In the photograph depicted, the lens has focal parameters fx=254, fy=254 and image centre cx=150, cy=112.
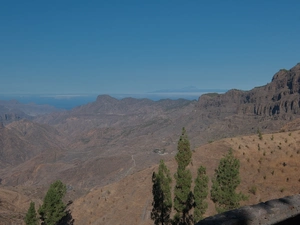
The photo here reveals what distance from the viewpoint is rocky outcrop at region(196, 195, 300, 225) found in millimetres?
4928

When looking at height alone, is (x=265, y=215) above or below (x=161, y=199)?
above

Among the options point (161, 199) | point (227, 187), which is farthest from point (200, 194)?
point (161, 199)

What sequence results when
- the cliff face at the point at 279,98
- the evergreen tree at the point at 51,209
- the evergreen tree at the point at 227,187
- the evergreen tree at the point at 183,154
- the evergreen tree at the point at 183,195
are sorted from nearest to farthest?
1. the evergreen tree at the point at 227,187
2. the evergreen tree at the point at 183,195
3. the evergreen tree at the point at 183,154
4. the evergreen tree at the point at 51,209
5. the cliff face at the point at 279,98

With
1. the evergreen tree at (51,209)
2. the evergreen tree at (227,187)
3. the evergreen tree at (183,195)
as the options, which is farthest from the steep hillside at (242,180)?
the evergreen tree at (227,187)

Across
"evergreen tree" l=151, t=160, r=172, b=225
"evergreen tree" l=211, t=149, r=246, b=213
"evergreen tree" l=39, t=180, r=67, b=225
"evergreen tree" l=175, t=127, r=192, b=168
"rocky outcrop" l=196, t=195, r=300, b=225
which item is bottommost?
"evergreen tree" l=39, t=180, r=67, b=225

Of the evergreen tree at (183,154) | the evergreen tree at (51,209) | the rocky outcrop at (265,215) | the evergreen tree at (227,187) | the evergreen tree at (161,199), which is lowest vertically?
the evergreen tree at (51,209)

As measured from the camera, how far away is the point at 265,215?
17.3 ft

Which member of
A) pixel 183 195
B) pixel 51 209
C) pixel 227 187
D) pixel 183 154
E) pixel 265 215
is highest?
pixel 265 215

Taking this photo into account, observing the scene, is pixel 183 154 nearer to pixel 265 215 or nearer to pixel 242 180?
pixel 242 180

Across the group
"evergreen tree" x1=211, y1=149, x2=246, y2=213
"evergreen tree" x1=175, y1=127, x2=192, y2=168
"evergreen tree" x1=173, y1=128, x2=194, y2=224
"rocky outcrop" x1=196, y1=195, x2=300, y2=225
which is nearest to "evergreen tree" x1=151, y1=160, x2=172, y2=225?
"evergreen tree" x1=173, y1=128, x2=194, y2=224

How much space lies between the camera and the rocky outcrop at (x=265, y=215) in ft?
16.2

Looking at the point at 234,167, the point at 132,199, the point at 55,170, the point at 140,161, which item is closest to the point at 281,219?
the point at 234,167

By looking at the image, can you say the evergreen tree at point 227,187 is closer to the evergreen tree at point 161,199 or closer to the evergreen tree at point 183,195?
the evergreen tree at point 183,195

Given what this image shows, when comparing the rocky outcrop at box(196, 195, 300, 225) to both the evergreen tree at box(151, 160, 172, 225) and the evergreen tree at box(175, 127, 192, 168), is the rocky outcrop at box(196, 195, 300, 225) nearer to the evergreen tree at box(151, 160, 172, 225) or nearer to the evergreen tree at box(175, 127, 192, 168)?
the evergreen tree at box(175, 127, 192, 168)
